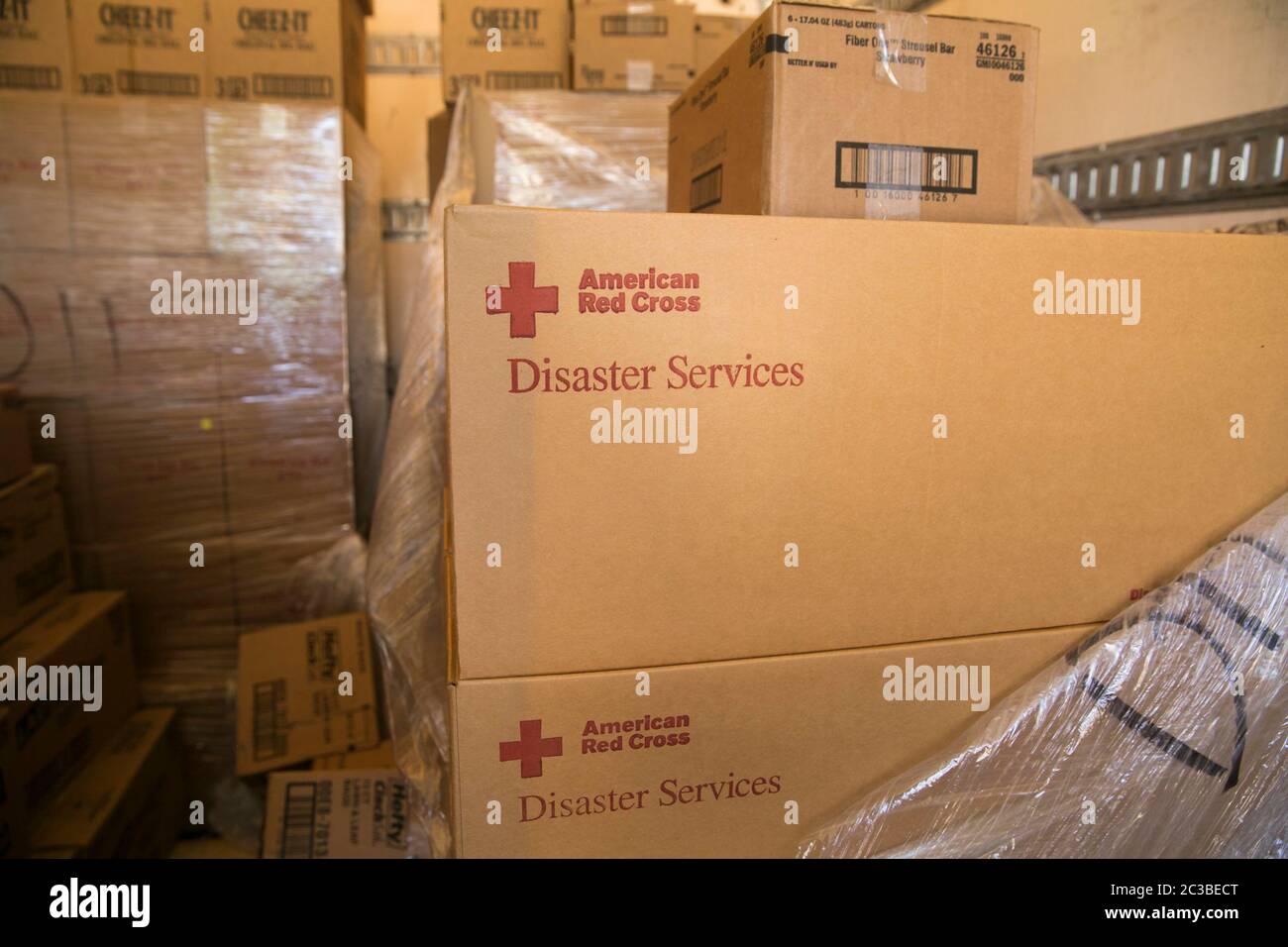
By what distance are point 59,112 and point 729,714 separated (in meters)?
2.04

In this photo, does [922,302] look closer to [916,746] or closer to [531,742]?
[916,746]

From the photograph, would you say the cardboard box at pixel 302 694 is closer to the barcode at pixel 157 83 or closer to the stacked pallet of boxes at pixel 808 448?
the stacked pallet of boxes at pixel 808 448

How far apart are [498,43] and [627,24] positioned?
0.33 m

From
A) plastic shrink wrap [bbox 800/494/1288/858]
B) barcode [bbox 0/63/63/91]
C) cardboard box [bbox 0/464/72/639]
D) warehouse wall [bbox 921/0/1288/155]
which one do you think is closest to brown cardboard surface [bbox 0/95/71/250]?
barcode [bbox 0/63/63/91]

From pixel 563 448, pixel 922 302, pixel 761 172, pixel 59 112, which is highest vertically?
pixel 59 112

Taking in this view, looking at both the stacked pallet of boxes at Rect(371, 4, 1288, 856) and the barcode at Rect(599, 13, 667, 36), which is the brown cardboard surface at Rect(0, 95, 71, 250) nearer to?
the barcode at Rect(599, 13, 667, 36)

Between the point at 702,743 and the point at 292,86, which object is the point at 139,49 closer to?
the point at 292,86

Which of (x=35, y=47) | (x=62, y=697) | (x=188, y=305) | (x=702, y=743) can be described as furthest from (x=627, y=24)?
(x=62, y=697)

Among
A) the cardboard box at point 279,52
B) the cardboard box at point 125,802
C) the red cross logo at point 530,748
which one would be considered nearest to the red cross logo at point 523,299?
the red cross logo at point 530,748

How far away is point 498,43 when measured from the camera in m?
2.00

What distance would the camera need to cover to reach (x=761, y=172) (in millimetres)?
884

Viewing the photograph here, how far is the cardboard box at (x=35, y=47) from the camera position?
74.0 inches

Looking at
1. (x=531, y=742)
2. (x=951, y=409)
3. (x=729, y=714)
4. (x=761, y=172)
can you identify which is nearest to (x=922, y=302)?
(x=951, y=409)

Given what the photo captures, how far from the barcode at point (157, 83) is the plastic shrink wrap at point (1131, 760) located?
2163 mm
